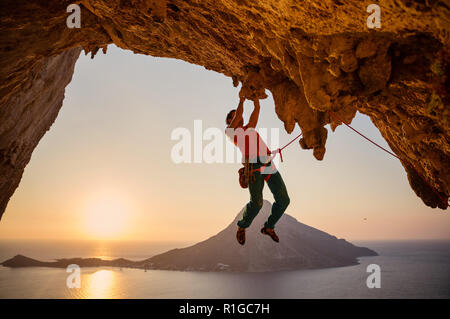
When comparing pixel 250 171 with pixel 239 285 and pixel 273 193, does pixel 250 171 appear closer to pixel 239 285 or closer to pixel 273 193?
pixel 273 193

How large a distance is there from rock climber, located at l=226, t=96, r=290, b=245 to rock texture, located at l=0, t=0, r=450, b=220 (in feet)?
2.37

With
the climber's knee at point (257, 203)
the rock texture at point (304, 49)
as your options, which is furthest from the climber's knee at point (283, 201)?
the rock texture at point (304, 49)

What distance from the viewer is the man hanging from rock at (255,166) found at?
4.40m

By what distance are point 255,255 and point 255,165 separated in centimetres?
11783

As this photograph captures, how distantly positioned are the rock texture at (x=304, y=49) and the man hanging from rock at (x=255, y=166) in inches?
28.4

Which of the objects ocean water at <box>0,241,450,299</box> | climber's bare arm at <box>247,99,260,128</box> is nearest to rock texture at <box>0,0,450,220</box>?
climber's bare arm at <box>247,99,260,128</box>

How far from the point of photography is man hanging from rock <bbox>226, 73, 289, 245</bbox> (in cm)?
440

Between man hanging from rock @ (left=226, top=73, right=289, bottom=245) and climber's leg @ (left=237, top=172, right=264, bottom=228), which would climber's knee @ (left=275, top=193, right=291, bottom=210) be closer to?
man hanging from rock @ (left=226, top=73, right=289, bottom=245)

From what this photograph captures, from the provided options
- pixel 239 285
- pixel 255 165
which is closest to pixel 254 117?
pixel 255 165

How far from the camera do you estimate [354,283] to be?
86.4 meters

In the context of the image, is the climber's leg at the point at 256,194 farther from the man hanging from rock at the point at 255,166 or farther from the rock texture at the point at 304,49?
the rock texture at the point at 304,49

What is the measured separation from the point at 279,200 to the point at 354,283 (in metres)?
103

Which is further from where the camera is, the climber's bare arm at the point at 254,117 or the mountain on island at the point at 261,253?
the mountain on island at the point at 261,253
